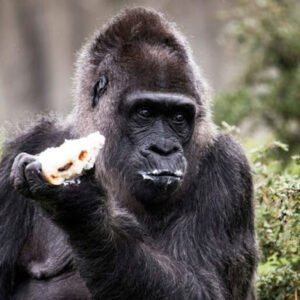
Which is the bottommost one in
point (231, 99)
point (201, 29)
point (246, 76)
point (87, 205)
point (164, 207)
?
point (87, 205)

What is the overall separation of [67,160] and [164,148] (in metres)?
1.09

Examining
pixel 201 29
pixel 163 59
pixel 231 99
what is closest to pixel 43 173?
pixel 163 59

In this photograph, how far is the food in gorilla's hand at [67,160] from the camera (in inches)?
232

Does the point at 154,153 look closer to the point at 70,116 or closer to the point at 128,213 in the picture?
the point at 128,213

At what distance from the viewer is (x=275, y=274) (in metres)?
7.94

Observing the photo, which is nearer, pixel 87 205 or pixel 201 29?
pixel 87 205

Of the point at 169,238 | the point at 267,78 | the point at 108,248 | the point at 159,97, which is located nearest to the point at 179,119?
the point at 159,97

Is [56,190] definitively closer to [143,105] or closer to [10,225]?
[143,105]

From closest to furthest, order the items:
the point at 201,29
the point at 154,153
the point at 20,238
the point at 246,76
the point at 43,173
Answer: the point at 43,173 → the point at 154,153 → the point at 20,238 → the point at 246,76 → the point at 201,29

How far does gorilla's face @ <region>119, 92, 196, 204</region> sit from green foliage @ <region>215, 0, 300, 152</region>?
484 cm

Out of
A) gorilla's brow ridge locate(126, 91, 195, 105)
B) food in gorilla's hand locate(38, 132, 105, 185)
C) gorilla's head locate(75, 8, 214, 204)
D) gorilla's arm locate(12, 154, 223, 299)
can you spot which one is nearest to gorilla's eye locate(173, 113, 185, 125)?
gorilla's head locate(75, 8, 214, 204)

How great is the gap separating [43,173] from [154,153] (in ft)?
3.58

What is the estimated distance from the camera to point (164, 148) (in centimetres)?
681

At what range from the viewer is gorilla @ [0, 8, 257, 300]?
6629 millimetres
